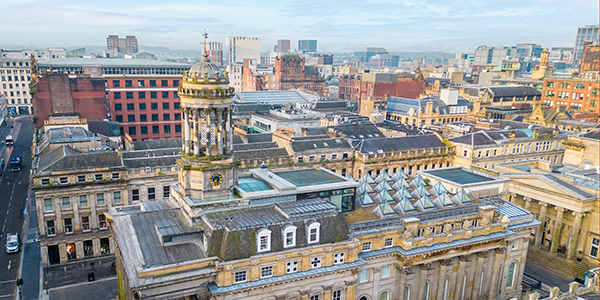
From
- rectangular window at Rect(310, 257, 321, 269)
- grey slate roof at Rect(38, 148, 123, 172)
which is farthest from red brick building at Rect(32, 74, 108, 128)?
rectangular window at Rect(310, 257, 321, 269)

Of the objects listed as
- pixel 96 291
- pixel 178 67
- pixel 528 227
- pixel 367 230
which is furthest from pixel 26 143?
pixel 528 227

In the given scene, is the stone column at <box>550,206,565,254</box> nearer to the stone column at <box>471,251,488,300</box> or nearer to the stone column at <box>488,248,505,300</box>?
the stone column at <box>488,248,505,300</box>

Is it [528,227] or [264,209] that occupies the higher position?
[264,209]

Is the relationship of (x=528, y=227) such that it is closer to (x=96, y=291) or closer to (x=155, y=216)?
(x=155, y=216)

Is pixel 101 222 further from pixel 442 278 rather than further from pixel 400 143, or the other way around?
pixel 400 143

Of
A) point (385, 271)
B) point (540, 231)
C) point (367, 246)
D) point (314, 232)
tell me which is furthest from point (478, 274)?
point (314, 232)

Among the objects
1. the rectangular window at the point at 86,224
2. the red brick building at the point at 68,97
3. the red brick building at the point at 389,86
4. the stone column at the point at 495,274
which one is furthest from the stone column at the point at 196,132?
the red brick building at the point at 389,86
